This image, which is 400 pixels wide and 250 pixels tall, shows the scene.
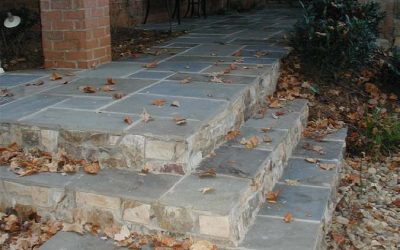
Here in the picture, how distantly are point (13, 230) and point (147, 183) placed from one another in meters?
0.70

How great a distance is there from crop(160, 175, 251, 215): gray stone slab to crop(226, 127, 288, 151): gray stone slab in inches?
23.0

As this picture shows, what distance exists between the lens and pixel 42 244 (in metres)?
2.48

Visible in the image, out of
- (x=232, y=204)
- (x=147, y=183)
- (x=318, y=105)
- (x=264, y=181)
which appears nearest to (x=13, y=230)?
(x=147, y=183)

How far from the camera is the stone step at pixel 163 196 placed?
7.86 feet

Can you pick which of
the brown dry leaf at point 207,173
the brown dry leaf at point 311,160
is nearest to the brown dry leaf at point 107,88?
the brown dry leaf at point 207,173

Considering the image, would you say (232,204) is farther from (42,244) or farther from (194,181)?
(42,244)

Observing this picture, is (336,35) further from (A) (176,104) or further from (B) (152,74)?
(A) (176,104)

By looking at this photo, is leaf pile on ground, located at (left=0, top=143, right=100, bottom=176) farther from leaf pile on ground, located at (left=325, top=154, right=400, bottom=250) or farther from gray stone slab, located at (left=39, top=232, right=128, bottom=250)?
leaf pile on ground, located at (left=325, top=154, right=400, bottom=250)

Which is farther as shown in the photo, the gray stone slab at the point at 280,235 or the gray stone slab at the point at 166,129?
the gray stone slab at the point at 166,129

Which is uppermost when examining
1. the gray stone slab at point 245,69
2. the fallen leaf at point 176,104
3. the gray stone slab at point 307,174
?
the gray stone slab at point 245,69

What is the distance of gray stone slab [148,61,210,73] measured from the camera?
448cm

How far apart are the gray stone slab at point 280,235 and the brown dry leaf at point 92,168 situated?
866 mm

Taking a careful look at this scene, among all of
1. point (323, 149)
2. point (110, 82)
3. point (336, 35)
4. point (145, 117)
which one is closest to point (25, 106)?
point (110, 82)

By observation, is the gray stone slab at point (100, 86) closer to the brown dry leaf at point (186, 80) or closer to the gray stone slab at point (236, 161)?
the brown dry leaf at point (186, 80)
